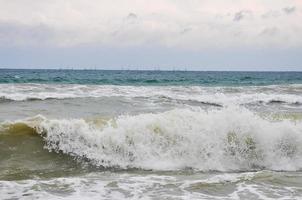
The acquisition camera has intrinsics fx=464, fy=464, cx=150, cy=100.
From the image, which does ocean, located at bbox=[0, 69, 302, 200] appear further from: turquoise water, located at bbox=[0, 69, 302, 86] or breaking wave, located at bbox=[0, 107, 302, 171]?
turquoise water, located at bbox=[0, 69, 302, 86]

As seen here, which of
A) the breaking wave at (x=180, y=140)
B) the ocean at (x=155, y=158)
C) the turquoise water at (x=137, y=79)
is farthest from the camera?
the turquoise water at (x=137, y=79)

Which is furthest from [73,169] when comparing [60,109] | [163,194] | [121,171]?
[60,109]

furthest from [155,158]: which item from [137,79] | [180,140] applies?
[137,79]

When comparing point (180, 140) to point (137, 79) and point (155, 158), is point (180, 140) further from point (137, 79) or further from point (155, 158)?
point (137, 79)

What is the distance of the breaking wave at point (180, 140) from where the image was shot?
8.45 meters

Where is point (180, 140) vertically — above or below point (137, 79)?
below

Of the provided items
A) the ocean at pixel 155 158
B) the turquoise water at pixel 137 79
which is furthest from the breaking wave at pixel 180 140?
the turquoise water at pixel 137 79

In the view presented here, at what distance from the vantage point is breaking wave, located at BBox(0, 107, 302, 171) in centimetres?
845

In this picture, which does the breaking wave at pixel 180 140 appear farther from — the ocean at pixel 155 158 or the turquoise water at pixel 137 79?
the turquoise water at pixel 137 79

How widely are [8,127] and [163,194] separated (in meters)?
4.68

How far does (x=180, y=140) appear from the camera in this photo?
29.7 feet

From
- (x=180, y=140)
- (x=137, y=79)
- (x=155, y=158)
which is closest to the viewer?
(x=155, y=158)

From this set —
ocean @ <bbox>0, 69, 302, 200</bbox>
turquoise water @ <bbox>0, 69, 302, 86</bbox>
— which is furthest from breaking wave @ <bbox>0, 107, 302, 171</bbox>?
turquoise water @ <bbox>0, 69, 302, 86</bbox>

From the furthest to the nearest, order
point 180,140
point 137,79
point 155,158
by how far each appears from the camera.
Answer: point 137,79
point 180,140
point 155,158
